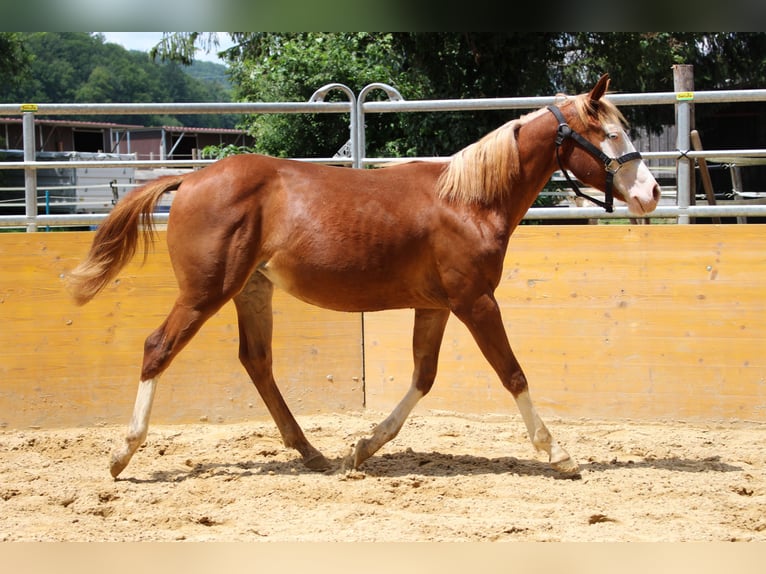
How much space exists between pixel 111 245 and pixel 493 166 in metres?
2.16

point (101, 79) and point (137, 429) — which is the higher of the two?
point (101, 79)

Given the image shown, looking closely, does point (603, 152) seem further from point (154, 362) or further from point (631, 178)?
point (154, 362)

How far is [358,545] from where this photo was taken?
82cm

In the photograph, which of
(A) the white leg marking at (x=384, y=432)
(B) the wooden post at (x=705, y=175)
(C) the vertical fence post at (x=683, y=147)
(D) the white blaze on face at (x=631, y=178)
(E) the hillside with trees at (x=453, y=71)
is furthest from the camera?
(E) the hillside with trees at (x=453, y=71)

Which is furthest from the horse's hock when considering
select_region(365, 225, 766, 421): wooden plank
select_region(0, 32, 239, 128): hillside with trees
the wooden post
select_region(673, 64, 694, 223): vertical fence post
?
select_region(0, 32, 239, 128): hillside with trees

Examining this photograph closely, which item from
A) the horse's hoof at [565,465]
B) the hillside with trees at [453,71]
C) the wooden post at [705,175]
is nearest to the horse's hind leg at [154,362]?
the horse's hoof at [565,465]

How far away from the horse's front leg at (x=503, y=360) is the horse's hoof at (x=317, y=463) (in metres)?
1.12

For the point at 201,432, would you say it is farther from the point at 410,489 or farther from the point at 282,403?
the point at 410,489

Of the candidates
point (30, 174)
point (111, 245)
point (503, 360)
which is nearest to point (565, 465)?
point (503, 360)

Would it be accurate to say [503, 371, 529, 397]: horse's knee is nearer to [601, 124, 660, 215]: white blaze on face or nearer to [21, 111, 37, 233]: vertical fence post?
[601, 124, 660, 215]: white blaze on face

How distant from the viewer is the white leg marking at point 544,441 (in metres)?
4.23

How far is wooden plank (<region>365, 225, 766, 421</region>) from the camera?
534cm

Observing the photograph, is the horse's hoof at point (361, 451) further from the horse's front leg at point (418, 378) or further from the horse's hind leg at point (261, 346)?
the horse's hind leg at point (261, 346)

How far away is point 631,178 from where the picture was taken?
4238 millimetres
